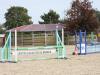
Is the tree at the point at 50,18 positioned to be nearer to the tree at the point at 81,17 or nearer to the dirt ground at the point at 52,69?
the tree at the point at 81,17

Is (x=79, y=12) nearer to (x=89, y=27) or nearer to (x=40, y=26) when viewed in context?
(x=89, y=27)

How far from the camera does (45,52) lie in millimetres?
21859

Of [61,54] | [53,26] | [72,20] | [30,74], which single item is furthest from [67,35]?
[30,74]

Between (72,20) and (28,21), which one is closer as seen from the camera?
(72,20)

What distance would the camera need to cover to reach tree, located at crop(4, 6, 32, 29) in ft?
352

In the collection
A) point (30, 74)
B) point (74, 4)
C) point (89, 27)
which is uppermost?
point (74, 4)

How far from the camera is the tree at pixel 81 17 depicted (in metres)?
62.2

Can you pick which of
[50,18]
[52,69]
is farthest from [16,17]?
[52,69]

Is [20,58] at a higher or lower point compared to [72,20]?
lower

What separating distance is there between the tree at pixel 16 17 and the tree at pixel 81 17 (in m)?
44.1

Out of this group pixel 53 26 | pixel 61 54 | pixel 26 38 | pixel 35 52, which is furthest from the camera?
pixel 53 26

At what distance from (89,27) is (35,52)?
41.7 metres

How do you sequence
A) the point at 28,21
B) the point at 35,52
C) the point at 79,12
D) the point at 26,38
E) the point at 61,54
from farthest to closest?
the point at 28,21, the point at 79,12, the point at 26,38, the point at 61,54, the point at 35,52

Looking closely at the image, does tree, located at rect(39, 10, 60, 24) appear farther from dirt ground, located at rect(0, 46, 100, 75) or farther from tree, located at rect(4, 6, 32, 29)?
dirt ground, located at rect(0, 46, 100, 75)
